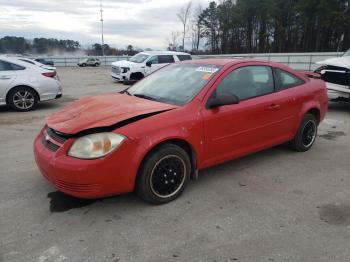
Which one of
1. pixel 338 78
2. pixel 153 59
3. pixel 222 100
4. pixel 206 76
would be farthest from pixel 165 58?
pixel 222 100

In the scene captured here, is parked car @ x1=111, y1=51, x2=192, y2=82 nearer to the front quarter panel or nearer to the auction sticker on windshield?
the auction sticker on windshield

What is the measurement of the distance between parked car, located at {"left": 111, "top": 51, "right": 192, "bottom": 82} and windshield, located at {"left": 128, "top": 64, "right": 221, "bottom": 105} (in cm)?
1256

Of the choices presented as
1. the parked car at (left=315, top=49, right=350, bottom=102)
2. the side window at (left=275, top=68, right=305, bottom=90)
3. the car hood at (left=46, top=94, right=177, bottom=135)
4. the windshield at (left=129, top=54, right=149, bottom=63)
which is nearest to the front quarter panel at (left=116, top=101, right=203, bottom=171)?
the car hood at (left=46, top=94, right=177, bottom=135)

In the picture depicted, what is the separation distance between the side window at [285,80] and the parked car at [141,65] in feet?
40.6

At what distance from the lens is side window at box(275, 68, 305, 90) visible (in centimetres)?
503

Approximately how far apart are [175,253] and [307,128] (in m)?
3.51

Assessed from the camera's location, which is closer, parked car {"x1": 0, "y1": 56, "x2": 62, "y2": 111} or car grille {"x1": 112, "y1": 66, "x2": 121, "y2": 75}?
parked car {"x1": 0, "y1": 56, "x2": 62, "y2": 111}

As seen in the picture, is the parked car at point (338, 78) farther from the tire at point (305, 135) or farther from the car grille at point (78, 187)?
the car grille at point (78, 187)

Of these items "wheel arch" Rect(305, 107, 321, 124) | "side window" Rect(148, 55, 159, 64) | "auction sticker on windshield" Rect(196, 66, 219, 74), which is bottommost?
"wheel arch" Rect(305, 107, 321, 124)

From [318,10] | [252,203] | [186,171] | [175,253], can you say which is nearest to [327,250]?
[252,203]

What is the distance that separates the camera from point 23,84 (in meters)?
9.23

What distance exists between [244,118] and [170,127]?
1.18 metres

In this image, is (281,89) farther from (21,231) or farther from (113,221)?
(21,231)

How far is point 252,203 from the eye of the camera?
379 cm
